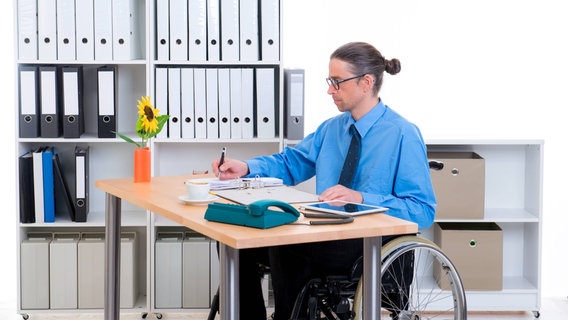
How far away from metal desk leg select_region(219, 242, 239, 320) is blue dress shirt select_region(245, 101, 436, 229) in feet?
1.94

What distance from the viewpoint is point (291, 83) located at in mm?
3982

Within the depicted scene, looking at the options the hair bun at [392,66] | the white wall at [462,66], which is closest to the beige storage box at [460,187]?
the white wall at [462,66]

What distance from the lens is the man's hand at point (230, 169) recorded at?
3.20 meters

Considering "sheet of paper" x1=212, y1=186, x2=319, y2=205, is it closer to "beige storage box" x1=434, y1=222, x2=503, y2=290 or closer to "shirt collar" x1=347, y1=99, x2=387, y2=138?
"shirt collar" x1=347, y1=99, x2=387, y2=138

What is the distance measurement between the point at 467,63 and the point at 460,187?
0.72 m

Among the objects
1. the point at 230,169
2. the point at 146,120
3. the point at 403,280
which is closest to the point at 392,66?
the point at 230,169

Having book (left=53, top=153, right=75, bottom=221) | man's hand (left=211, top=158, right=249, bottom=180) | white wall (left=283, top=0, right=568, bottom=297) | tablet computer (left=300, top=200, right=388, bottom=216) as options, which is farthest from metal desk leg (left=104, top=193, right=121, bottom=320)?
white wall (left=283, top=0, right=568, bottom=297)

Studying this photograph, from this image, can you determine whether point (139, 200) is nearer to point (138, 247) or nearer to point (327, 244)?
point (327, 244)

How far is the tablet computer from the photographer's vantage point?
2.55 meters

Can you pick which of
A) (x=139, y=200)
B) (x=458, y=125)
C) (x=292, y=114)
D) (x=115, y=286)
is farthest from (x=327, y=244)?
(x=458, y=125)

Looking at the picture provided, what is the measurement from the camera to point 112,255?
333cm
